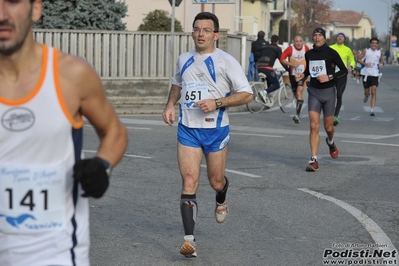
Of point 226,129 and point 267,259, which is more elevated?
point 226,129

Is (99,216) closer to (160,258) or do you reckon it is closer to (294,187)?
(160,258)

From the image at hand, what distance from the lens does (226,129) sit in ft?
24.5

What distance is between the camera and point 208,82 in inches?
293

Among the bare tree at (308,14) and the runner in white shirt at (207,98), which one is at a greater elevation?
the bare tree at (308,14)

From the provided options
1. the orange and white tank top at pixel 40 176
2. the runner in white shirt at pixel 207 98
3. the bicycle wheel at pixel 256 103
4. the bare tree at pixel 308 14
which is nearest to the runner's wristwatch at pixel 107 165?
the orange and white tank top at pixel 40 176

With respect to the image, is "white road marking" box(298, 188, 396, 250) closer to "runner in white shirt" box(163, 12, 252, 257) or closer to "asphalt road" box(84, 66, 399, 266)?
"asphalt road" box(84, 66, 399, 266)

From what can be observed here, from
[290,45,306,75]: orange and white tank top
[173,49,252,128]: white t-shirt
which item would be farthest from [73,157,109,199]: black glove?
[290,45,306,75]: orange and white tank top

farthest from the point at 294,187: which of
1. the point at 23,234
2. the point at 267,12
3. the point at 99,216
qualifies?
the point at 267,12

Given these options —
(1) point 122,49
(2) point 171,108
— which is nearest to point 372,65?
(1) point 122,49

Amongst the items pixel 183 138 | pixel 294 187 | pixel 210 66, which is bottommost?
pixel 294 187

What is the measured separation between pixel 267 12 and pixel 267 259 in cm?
6245

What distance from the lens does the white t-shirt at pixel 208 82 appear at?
291 inches

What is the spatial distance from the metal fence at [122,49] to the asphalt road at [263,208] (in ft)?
28.2

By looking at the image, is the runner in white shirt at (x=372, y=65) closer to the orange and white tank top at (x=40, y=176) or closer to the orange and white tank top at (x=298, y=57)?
the orange and white tank top at (x=298, y=57)
